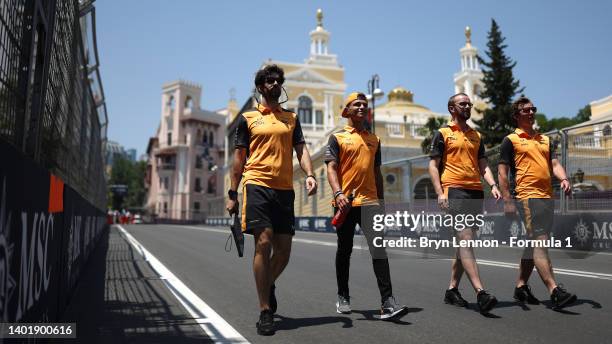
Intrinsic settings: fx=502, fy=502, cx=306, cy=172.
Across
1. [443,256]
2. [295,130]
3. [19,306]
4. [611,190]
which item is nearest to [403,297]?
[295,130]

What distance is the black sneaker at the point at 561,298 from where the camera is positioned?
4.21 m

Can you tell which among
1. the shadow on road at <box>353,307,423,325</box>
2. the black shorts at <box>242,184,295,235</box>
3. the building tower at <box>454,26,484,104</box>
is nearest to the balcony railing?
the building tower at <box>454,26,484,104</box>

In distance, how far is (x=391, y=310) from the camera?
4.01 m

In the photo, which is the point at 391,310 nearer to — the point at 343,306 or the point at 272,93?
the point at 343,306

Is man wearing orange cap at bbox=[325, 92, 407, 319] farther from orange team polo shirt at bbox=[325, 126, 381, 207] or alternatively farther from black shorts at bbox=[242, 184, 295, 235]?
black shorts at bbox=[242, 184, 295, 235]

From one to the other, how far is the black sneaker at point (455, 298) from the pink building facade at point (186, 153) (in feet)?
257

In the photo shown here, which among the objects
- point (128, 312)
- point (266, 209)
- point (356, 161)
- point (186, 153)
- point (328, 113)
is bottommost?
point (128, 312)

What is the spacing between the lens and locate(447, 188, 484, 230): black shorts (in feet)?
15.0

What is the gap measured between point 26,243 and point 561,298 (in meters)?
4.03

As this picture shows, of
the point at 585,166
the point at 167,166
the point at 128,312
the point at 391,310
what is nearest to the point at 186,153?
the point at 167,166

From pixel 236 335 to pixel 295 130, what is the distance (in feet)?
5.65

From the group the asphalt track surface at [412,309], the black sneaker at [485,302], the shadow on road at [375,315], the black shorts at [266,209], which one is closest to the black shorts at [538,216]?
the asphalt track surface at [412,309]

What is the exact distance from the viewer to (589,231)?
34.3 ft

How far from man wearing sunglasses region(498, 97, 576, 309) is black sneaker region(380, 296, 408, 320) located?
1.44m
